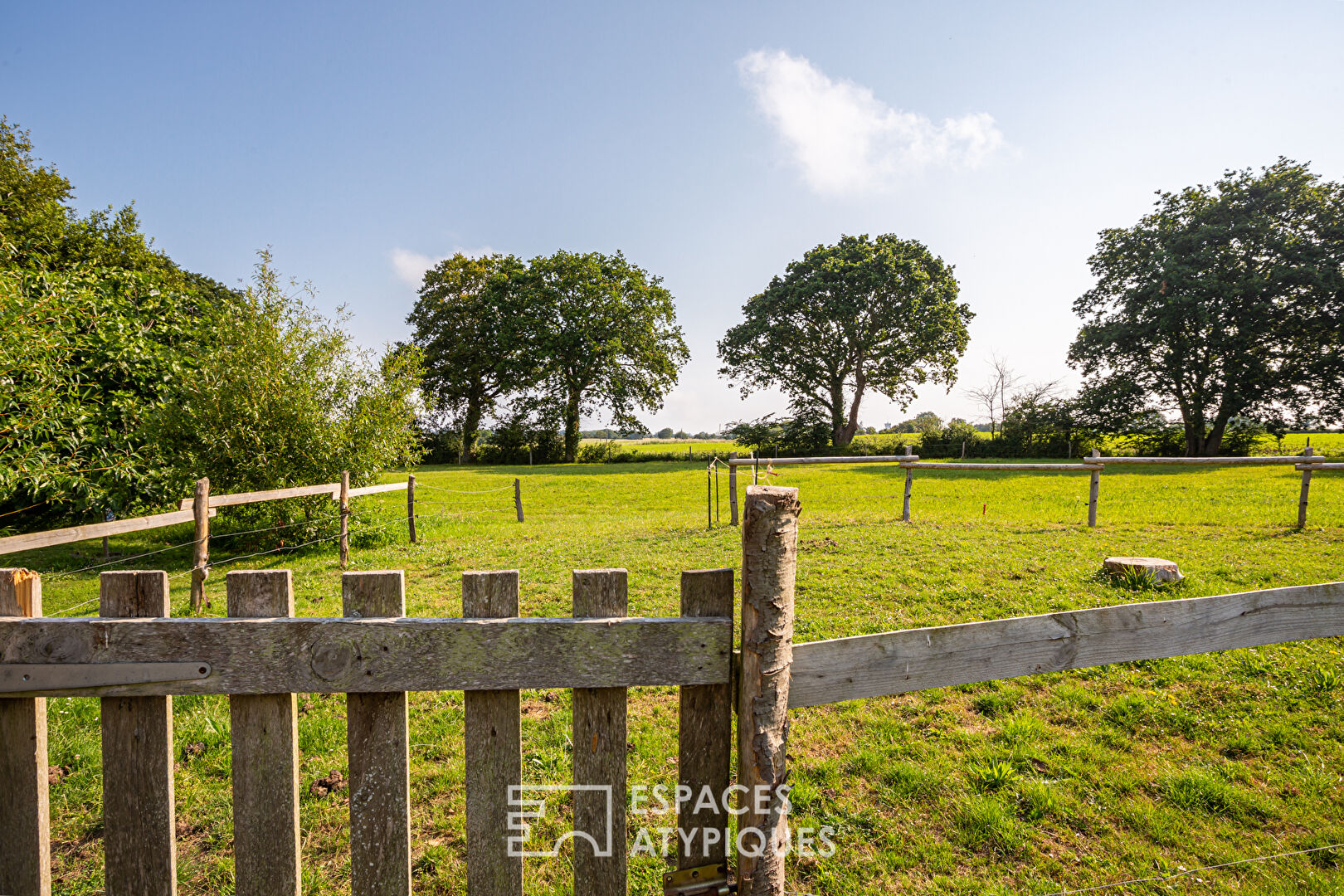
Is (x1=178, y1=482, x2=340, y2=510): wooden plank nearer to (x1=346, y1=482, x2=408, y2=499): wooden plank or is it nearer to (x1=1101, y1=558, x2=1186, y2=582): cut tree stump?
(x1=346, y1=482, x2=408, y2=499): wooden plank

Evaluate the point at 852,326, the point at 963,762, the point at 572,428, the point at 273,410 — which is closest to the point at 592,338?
the point at 572,428

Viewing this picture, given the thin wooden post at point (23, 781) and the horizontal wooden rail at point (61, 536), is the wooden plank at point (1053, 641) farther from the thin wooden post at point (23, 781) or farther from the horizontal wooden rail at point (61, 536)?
the horizontal wooden rail at point (61, 536)

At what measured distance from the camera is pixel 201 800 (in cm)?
315

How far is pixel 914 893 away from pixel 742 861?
1508 mm

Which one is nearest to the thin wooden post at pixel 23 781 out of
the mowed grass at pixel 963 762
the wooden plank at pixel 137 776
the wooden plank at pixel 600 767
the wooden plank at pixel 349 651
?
the wooden plank at pixel 349 651

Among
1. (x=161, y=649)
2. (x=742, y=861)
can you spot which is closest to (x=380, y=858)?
(x=161, y=649)

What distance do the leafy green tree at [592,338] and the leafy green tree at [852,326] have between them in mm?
6673

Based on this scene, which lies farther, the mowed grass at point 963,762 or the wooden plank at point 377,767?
the mowed grass at point 963,762

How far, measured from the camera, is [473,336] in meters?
40.1

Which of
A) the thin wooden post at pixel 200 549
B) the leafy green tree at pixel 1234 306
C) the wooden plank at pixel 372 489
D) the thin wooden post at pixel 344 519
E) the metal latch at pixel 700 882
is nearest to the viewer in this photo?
the metal latch at pixel 700 882

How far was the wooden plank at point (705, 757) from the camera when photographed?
167cm

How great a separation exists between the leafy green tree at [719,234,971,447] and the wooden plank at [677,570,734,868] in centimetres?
3836

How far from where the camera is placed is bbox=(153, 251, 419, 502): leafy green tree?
10680 millimetres

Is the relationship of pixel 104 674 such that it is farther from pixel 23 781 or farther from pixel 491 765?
pixel 491 765
